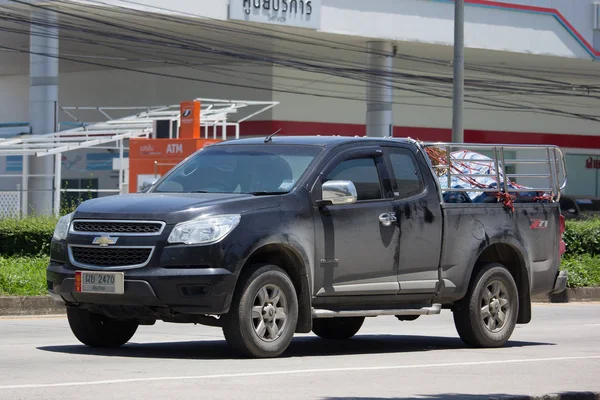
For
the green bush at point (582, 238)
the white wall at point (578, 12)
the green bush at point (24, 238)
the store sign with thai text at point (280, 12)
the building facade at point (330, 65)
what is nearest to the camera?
the green bush at point (24, 238)

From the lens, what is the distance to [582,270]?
23.0m

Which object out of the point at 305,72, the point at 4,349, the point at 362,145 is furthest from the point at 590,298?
the point at 305,72

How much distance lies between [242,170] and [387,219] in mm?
1346

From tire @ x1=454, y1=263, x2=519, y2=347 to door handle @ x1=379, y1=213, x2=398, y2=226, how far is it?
1358 millimetres

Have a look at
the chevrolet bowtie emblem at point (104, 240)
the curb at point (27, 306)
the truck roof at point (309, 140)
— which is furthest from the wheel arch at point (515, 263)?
the curb at point (27, 306)

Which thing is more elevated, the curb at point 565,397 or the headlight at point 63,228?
the headlight at point 63,228

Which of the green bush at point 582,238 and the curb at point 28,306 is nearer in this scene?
the curb at point 28,306

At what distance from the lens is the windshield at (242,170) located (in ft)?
35.0

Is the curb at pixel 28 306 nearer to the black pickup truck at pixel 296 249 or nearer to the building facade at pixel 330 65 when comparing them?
the black pickup truck at pixel 296 249

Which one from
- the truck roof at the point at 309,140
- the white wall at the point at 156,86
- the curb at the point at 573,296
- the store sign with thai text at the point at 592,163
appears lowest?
the curb at the point at 573,296

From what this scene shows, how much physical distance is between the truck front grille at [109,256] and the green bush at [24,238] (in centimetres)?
908

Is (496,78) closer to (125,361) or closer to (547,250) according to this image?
(547,250)

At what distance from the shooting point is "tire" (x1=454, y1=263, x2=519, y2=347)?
38.9ft

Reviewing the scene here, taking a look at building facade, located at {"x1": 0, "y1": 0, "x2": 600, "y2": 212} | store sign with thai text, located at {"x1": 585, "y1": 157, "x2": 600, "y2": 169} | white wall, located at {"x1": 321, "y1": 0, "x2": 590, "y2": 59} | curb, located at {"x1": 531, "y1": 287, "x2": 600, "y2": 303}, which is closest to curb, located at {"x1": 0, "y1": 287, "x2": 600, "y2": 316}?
curb, located at {"x1": 531, "y1": 287, "x2": 600, "y2": 303}
